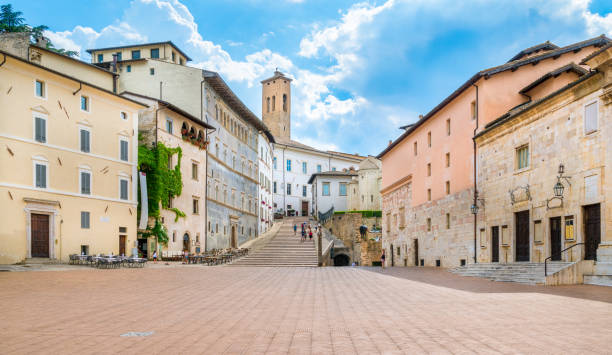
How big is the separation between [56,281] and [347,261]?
1706 inches

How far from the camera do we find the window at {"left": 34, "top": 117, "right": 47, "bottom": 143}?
1129 inches

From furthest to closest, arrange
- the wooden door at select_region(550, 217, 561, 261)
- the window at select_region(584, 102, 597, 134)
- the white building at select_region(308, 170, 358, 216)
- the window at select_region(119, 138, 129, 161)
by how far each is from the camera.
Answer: the white building at select_region(308, 170, 358, 216)
the window at select_region(119, 138, 129, 161)
the wooden door at select_region(550, 217, 561, 261)
the window at select_region(584, 102, 597, 134)

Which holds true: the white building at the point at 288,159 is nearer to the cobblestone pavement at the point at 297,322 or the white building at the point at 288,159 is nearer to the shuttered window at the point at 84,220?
the shuttered window at the point at 84,220

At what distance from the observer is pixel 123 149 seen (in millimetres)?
35156

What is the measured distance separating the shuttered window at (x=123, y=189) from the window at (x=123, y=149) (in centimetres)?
150

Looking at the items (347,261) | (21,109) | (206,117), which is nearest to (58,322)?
(21,109)

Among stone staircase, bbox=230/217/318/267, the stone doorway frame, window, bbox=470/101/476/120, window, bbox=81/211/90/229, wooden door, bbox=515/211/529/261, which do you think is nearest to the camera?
wooden door, bbox=515/211/529/261

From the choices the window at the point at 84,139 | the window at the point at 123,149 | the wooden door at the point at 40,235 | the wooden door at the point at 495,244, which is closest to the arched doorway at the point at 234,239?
the window at the point at 123,149

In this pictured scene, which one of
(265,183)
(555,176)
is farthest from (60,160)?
(265,183)

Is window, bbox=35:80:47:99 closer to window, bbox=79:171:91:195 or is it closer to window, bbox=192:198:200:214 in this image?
window, bbox=79:171:91:195

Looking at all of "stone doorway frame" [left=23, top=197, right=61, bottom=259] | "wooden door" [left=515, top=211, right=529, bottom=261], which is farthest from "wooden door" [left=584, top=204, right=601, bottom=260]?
"stone doorway frame" [left=23, top=197, right=61, bottom=259]

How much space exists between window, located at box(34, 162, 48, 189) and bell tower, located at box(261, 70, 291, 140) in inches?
3073

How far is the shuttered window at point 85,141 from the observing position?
3188 centimetres

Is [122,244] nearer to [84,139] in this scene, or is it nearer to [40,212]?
[40,212]
